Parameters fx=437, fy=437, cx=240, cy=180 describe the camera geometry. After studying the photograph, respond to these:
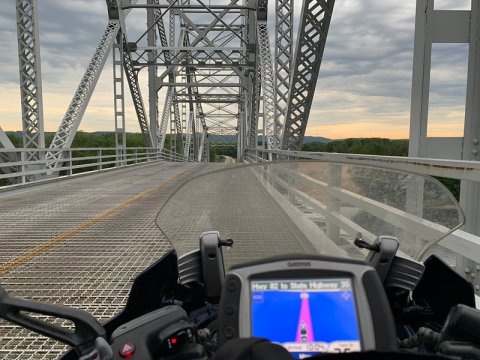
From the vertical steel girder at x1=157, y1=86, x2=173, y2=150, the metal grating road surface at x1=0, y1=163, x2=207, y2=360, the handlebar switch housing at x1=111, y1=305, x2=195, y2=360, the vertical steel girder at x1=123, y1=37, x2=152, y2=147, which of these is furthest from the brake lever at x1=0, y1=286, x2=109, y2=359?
the vertical steel girder at x1=157, y1=86, x2=173, y2=150

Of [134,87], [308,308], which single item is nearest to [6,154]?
[308,308]

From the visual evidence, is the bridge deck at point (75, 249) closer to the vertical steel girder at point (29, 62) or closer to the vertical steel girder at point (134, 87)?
the vertical steel girder at point (29, 62)

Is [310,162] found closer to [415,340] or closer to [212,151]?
[415,340]

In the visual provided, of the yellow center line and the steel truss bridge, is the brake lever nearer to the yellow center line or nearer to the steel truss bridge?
the steel truss bridge

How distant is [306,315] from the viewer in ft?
4.26

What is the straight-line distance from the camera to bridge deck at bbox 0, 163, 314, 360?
3.15 meters

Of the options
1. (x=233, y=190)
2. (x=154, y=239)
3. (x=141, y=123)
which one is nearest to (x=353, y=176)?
(x=233, y=190)

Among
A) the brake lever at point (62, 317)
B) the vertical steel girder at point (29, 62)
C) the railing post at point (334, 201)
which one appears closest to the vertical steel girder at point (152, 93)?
the vertical steel girder at point (29, 62)

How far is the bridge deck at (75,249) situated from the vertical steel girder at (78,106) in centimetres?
380

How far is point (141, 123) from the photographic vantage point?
25.9 meters

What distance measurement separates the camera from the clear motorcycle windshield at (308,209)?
70.8 inches

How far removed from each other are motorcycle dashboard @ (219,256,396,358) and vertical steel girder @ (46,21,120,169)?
1290cm

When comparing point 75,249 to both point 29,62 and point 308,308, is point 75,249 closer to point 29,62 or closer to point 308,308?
point 308,308

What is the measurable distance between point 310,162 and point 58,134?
14.5m
